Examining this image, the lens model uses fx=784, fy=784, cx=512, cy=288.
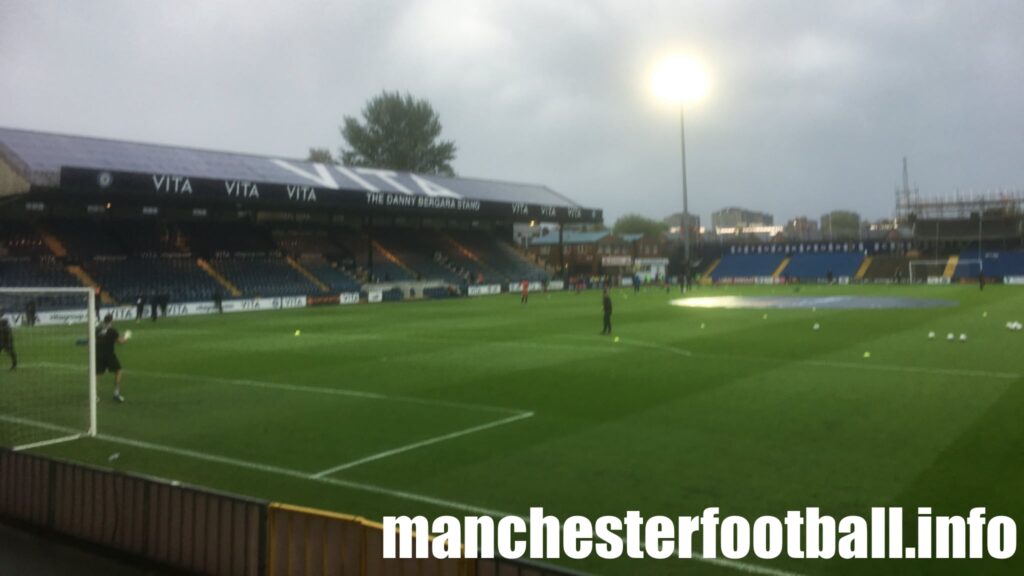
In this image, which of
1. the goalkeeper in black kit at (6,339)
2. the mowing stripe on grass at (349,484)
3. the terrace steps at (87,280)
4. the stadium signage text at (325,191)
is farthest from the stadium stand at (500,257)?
the mowing stripe on grass at (349,484)

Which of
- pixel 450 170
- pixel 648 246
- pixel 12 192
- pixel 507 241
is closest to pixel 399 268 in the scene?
pixel 507 241

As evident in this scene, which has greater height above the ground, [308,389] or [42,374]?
[42,374]

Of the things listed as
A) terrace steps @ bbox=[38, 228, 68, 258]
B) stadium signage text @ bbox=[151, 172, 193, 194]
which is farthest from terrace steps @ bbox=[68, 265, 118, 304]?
stadium signage text @ bbox=[151, 172, 193, 194]

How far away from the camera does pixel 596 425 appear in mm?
13141

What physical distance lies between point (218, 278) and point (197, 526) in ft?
145

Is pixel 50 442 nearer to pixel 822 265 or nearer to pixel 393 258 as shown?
pixel 393 258

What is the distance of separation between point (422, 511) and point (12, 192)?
38.2m

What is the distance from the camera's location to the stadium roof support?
1505 inches

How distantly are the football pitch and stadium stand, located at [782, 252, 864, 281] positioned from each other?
180 feet

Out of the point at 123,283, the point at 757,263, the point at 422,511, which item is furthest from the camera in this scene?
the point at 757,263

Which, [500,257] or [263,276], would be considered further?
[500,257]

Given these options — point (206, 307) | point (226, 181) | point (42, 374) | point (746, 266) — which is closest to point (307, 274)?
point (206, 307)

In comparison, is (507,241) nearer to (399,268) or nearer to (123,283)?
(399,268)

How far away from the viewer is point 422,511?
8930mm
